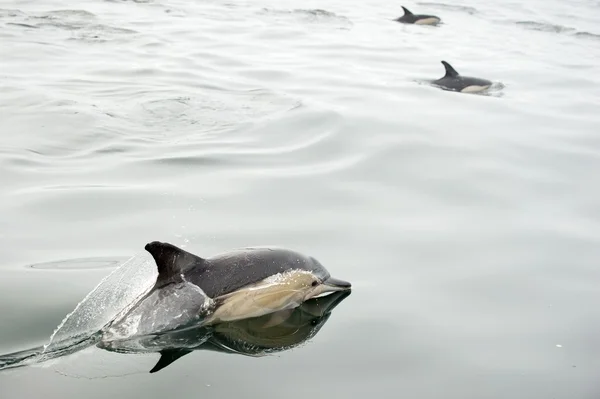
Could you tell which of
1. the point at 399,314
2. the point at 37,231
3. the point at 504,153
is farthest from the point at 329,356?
the point at 504,153

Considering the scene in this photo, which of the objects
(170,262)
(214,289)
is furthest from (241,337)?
(170,262)

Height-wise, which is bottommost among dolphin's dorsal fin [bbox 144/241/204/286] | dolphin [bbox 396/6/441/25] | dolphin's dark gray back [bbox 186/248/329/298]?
dolphin [bbox 396/6/441/25]

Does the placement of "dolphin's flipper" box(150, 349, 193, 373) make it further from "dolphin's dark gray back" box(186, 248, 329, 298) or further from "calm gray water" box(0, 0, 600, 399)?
"dolphin's dark gray back" box(186, 248, 329, 298)

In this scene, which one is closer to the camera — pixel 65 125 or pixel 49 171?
A: pixel 49 171

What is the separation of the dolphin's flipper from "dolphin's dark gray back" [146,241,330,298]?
0.47 m

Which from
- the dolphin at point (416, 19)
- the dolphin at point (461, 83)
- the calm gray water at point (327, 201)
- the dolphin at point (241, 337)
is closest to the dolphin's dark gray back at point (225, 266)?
the dolphin at point (241, 337)

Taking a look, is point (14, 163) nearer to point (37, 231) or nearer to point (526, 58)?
point (37, 231)

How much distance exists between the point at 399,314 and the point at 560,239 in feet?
7.39

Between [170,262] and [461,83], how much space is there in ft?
31.2

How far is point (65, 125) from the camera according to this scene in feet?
33.5

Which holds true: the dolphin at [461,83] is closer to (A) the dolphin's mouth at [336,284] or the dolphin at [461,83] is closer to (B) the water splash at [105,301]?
(A) the dolphin's mouth at [336,284]

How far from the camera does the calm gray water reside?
197 inches

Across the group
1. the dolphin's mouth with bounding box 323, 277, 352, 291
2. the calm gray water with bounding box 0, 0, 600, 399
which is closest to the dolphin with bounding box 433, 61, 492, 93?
the calm gray water with bounding box 0, 0, 600, 399

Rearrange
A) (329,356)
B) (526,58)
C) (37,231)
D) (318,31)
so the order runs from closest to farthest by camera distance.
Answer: (329,356), (37,231), (526,58), (318,31)
